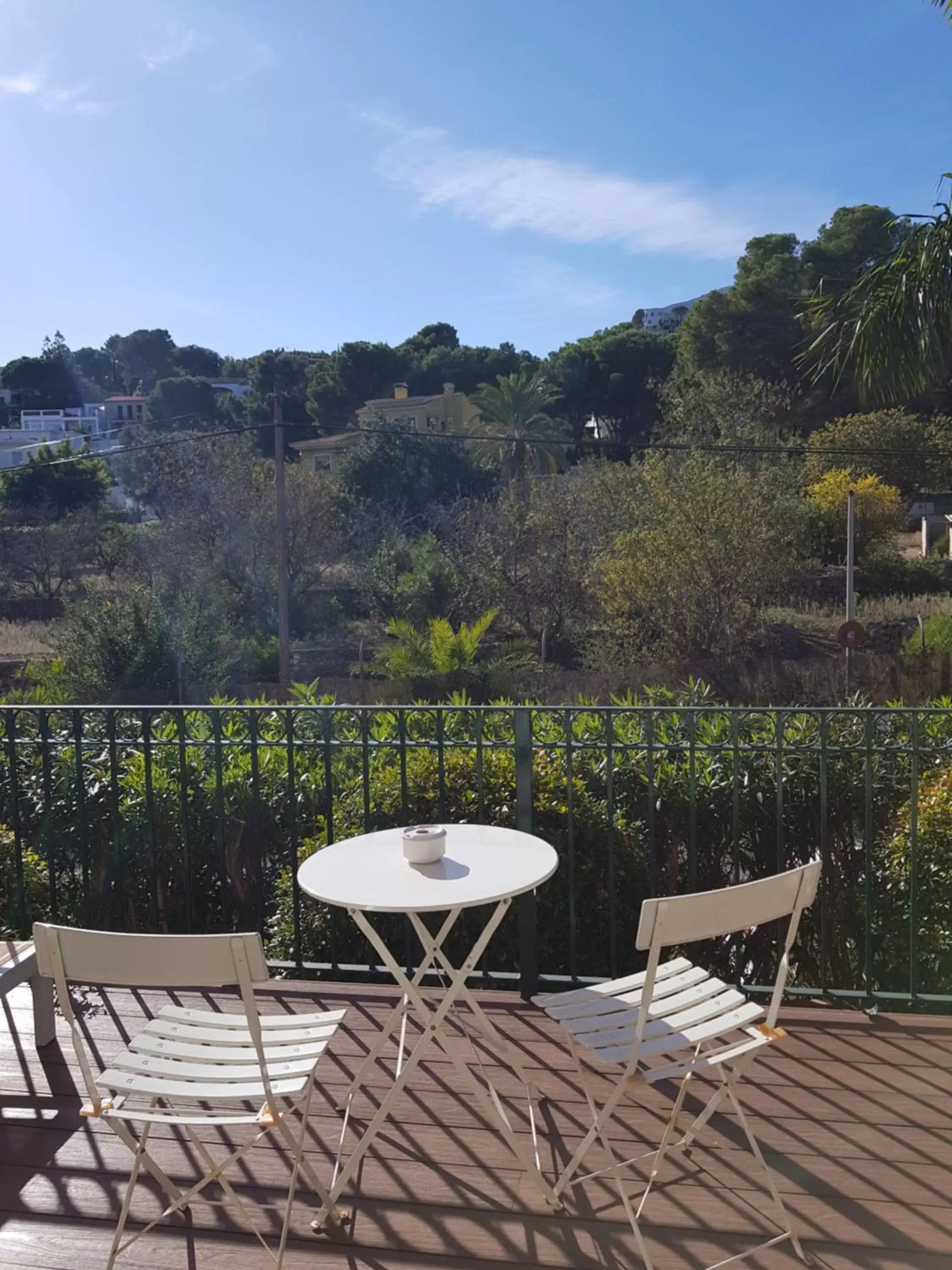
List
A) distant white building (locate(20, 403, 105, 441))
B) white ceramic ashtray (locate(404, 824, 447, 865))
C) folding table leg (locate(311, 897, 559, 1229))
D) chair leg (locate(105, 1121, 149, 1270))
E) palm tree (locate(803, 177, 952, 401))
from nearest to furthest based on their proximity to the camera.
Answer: chair leg (locate(105, 1121, 149, 1270)) → folding table leg (locate(311, 897, 559, 1229)) → white ceramic ashtray (locate(404, 824, 447, 865)) → palm tree (locate(803, 177, 952, 401)) → distant white building (locate(20, 403, 105, 441))

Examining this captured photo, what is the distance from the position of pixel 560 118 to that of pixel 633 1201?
1179 cm

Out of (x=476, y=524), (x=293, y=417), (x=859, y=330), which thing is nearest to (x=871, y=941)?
(x=859, y=330)

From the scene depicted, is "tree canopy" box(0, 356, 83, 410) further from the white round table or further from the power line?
the white round table

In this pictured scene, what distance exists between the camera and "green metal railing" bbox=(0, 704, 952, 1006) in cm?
362

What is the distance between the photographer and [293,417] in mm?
46875

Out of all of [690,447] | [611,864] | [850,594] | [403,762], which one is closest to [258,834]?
[403,762]

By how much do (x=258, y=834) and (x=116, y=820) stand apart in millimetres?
602

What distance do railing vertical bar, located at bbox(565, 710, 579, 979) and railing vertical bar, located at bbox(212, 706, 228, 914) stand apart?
4.04ft

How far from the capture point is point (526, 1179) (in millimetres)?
2557

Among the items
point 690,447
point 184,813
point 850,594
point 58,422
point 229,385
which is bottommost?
point 850,594

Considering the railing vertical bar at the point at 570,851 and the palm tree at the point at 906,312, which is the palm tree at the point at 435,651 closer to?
the palm tree at the point at 906,312

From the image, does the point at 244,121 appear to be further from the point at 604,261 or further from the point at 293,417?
the point at 293,417

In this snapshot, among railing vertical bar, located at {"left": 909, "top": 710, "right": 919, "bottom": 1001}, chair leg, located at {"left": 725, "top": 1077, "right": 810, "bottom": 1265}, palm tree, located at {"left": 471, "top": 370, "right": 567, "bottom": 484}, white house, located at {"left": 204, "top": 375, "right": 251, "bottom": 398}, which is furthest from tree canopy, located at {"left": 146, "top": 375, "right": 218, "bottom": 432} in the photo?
chair leg, located at {"left": 725, "top": 1077, "right": 810, "bottom": 1265}

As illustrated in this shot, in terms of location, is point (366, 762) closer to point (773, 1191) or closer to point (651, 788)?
point (651, 788)
